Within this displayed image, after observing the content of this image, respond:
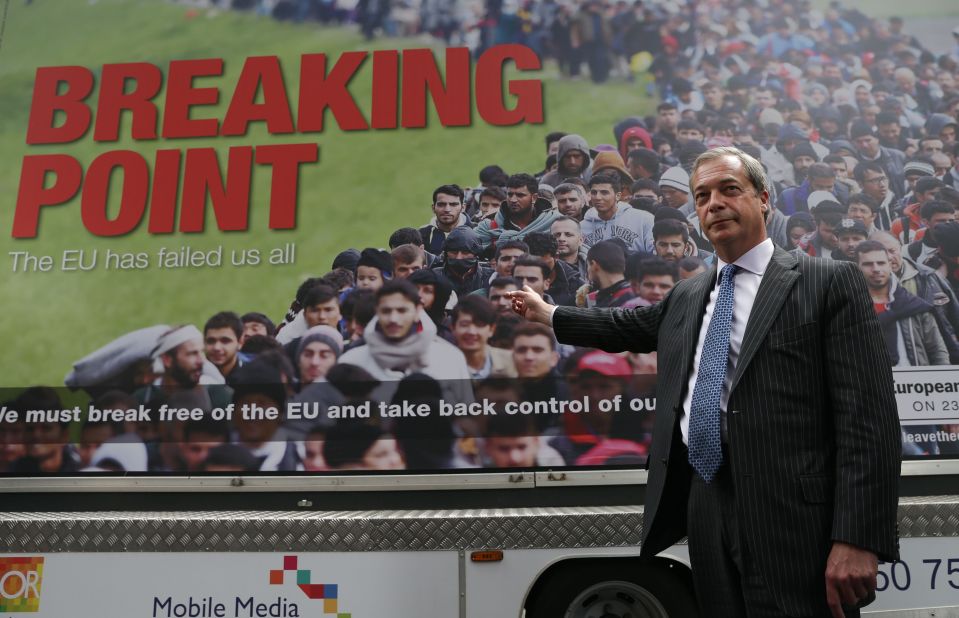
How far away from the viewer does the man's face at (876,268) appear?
8.95 feet

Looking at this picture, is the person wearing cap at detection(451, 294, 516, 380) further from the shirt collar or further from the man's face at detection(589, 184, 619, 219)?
the shirt collar

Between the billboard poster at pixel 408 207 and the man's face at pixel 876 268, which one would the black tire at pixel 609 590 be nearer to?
the billboard poster at pixel 408 207

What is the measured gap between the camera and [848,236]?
9.13 feet

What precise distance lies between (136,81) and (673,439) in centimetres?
296

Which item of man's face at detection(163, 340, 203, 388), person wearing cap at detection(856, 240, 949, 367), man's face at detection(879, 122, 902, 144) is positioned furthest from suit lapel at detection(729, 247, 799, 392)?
man's face at detection(163, 340, 203, 388)

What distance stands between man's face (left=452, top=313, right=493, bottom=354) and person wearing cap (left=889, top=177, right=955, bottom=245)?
173cm

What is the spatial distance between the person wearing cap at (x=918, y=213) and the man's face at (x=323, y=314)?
2317mm

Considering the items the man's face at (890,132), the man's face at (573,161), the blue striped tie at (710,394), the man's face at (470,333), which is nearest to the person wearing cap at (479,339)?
the man's face at (470,333)

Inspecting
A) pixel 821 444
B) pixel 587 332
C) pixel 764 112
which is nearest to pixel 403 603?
pixel 587 332

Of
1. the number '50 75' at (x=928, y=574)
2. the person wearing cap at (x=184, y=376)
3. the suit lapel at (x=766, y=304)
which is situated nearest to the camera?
the suit lapel at (x=766, y=304)

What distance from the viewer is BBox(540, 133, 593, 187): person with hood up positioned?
288 cm

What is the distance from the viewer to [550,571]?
2.56 m

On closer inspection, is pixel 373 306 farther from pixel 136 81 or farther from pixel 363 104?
pixel 136 81

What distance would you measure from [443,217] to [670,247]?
953 millimetres
